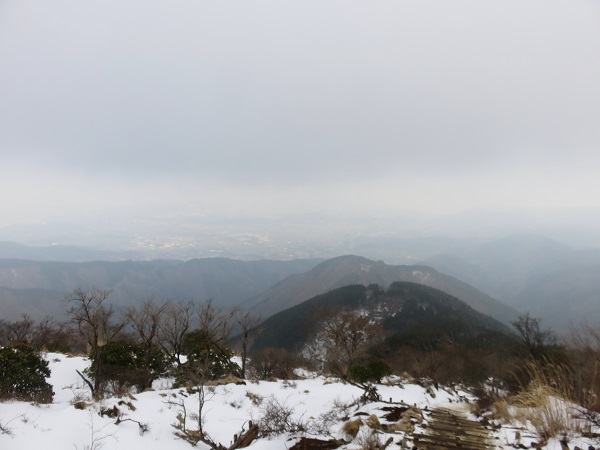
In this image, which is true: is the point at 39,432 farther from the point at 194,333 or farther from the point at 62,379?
the point at 194,333

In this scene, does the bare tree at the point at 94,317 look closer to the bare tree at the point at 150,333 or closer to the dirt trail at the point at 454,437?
the bare tree at the point at 150,333

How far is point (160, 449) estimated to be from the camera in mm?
6469

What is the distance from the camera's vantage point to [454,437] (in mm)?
5145

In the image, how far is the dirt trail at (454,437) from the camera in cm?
464

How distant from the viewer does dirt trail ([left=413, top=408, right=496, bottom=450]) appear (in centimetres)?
464

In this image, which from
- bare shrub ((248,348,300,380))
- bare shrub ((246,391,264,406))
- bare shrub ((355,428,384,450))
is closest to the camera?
bare shrub ((355,428,384,450))

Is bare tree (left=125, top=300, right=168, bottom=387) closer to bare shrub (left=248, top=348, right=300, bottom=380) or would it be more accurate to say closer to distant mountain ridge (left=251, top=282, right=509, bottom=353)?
bare shrub (left=248, top=348, right=300, bottom=380)

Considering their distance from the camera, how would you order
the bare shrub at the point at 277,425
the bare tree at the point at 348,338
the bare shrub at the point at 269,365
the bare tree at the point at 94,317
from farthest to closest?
1. the bare shrub at the point at 269,365
2. the bare tree at the point at 348,338
3. the bare tree at the point at 94,317
4. the bare shrub at the point at 277,425

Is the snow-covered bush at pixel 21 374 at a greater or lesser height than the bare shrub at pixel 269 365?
greater

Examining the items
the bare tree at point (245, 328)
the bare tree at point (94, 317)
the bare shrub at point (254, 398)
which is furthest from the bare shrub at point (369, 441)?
the bare tree at point (245, 328)

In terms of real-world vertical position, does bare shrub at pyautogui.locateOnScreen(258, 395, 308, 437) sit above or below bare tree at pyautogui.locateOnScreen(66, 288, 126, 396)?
above

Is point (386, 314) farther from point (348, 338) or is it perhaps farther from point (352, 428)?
point (352, 428)

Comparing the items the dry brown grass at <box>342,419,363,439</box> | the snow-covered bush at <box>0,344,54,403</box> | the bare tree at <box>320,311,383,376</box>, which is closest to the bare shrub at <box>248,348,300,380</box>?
the bare tree at <box>320,311,383,376</box>

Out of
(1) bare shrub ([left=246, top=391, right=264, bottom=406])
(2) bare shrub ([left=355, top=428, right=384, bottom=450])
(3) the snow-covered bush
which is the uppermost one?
(2) bare shrub ([left=355, top=428, right=384, bottom=450])
